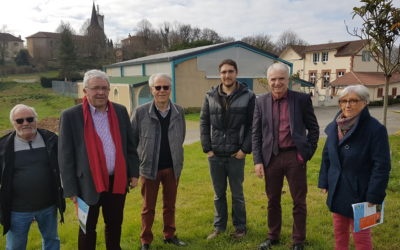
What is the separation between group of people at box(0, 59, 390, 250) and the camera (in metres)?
3.08

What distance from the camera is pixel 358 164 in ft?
9.90

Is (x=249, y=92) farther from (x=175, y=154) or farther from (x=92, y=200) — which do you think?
(x=92, y=200)

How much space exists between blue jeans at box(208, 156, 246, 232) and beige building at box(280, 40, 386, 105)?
3445 cm

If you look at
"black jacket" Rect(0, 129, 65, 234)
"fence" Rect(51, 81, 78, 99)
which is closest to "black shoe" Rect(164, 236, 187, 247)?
"black jacket" Rect(0, 129, 65, 234)

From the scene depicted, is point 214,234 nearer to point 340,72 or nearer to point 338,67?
point 340,72

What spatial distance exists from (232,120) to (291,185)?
40.4 inches

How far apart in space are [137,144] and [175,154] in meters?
0.48

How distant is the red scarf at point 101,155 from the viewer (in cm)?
315

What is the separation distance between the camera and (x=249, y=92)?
409 cm

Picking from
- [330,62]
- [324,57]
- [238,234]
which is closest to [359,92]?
[238,234]

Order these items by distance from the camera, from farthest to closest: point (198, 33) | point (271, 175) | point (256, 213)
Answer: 1. point (198, 33)
2. point (256, 213)
3. point (271, 175)

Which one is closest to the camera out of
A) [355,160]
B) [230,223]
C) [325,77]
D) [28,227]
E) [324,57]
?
[355,160]

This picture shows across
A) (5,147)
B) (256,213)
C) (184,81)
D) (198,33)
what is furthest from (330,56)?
(5,147)

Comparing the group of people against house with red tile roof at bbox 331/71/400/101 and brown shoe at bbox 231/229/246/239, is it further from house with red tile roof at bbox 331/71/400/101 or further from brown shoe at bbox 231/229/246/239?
house with red tile roof at bbox 331/71/400/101
